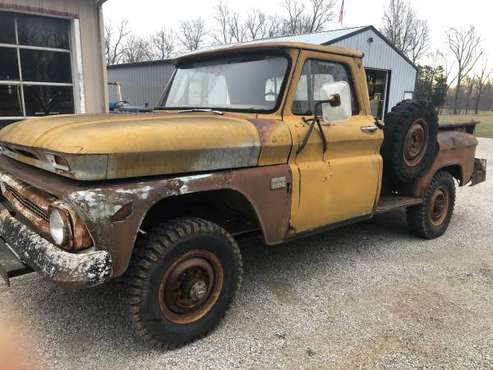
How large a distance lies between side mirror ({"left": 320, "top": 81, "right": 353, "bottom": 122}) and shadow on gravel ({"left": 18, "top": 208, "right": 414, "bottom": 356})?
5.03 feet

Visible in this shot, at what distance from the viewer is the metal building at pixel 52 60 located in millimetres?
6980

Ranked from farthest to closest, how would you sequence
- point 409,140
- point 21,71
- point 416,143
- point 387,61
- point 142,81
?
point 142,81, point 387,61, point 21,71, point 416,143, point 409,140

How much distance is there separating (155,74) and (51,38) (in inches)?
643

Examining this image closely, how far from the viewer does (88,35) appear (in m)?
7.35

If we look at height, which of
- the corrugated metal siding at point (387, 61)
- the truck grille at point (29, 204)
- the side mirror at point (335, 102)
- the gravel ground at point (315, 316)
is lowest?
the gravel ground at point (315, 316)

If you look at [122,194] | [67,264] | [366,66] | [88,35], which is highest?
[366,66]

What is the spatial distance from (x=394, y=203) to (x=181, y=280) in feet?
8.91

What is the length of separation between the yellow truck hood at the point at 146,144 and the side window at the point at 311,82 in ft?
1.14

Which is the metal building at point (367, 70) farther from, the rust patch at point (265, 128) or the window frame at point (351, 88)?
the rust patch at point (265, 128)

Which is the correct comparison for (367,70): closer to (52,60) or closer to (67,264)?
(52,60)

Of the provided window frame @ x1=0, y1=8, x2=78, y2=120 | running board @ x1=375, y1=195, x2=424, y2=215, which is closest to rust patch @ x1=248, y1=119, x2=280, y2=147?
running board @ x1=375, y1=195, x2=424, y2=215

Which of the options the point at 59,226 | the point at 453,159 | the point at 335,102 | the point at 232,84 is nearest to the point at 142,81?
the point at 453,159

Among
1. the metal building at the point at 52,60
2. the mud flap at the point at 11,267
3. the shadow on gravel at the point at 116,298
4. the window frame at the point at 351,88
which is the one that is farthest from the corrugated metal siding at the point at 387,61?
the mud flap at the point at 11,267

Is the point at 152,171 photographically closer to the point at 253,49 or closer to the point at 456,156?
the point at 253,49
